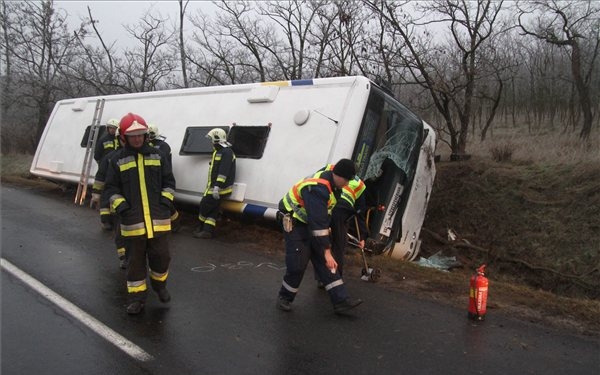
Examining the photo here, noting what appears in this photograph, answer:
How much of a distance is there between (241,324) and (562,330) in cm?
287

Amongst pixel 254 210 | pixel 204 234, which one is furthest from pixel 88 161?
pixel 254 210

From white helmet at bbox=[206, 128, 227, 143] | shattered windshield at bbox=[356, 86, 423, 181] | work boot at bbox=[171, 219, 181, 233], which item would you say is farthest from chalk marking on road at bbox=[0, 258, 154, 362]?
shattered windshield at bbox=[356, 86, 423, 181]

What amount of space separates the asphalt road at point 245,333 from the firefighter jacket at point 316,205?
2.75 ft

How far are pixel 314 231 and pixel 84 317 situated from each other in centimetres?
219

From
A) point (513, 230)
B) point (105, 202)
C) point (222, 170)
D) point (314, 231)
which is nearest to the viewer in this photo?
point (314, 231)

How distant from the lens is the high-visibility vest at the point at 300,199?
4.38 m

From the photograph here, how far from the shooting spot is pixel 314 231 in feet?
14.0

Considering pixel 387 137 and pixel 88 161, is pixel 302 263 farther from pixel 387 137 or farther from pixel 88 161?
pixel 88 161

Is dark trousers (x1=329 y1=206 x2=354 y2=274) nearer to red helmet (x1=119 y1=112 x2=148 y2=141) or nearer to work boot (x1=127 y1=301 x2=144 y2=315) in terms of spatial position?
work boot (x1=127 y1=301 x2=144 y2=315)

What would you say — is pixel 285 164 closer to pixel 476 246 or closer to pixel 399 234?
pixel 399 234

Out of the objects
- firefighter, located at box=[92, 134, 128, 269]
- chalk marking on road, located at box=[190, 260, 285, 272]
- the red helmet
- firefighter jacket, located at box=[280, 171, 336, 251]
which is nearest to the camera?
the red helmet

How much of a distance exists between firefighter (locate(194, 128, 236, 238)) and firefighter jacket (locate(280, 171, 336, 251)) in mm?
3217

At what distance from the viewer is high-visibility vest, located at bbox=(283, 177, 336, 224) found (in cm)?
438

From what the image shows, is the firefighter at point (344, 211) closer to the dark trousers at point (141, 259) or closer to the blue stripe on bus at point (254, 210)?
the dark trousers at point (141, 259)
